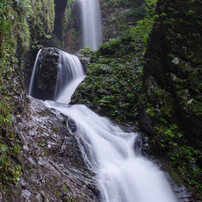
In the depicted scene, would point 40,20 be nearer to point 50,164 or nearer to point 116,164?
point 116,164

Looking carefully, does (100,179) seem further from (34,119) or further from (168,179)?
(34,119)

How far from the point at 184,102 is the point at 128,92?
9.23 feet

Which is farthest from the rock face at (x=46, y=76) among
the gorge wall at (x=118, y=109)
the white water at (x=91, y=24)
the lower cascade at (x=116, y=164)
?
the white water at (x=91, y=24)

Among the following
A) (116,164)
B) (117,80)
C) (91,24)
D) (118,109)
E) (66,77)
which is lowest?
(116,164)

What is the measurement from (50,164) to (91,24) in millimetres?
21388

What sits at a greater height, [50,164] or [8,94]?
[8,94]

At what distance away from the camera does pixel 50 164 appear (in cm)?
319

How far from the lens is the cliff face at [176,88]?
4414mm

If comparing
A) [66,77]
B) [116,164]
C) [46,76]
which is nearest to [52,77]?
[46,76]

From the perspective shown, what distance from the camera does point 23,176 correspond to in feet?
7.64

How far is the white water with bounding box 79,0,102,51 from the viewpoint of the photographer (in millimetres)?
20469

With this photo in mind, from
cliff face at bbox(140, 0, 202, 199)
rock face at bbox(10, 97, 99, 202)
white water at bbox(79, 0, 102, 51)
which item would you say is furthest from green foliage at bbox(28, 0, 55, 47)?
rock face at bbox(10, 97, 99, 202)

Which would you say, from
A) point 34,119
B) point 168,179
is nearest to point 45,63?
point 34,119

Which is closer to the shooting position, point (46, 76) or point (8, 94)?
point (8, 94)
